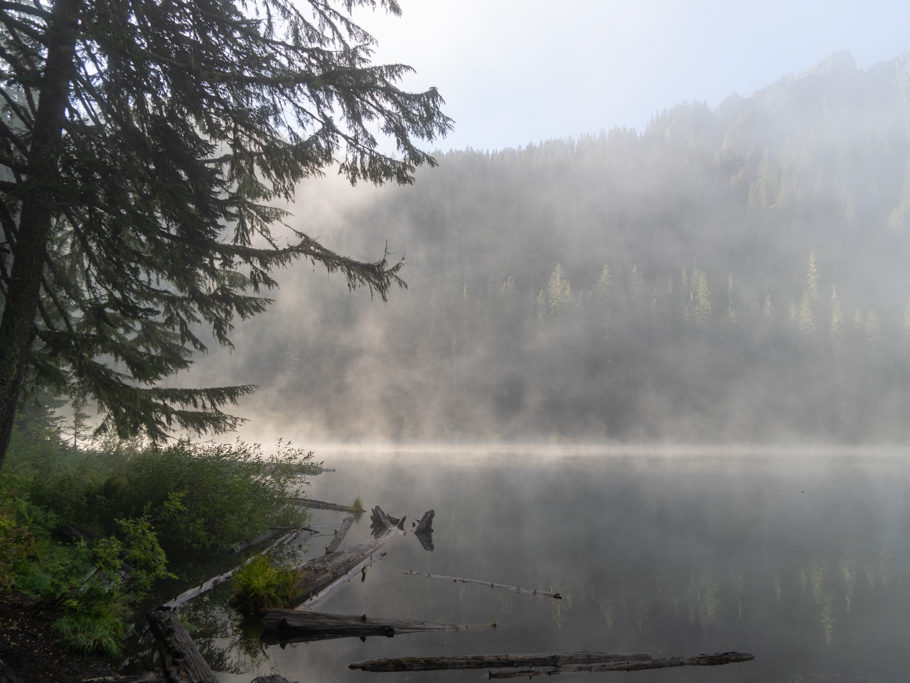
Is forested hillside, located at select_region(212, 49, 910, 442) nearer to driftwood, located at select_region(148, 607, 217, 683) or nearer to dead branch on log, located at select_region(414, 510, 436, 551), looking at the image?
dead branch on log, located at select_region(414, 510, 436, 551)

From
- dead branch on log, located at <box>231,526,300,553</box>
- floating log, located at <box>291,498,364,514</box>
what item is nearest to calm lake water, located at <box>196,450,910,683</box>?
floating log, located at <box>291,498,364,514</box>

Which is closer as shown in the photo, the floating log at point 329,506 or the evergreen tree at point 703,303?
the floating log at point 329,506

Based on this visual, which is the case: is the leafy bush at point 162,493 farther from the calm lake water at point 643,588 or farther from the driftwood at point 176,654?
the driftwood at point 176,654

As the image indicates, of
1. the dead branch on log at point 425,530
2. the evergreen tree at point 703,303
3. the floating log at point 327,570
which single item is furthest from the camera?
the evergreen tree at point 703,303

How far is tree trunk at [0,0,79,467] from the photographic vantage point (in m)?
7.93

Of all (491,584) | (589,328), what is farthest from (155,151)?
(589,328)

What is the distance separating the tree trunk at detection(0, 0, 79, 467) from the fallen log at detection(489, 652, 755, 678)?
8264 mm

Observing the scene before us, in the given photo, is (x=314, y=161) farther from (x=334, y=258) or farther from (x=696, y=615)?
(x=696, y=615)

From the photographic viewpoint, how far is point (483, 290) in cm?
16088

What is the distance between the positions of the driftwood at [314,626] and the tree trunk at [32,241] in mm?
4848

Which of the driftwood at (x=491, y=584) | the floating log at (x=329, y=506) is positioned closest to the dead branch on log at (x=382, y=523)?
the floating log at (x=329, y=506)

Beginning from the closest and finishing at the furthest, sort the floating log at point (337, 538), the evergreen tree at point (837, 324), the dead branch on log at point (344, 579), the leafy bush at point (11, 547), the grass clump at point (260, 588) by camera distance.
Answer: the leafy bush at point (11, 547), the grass clump at point (260, 588), the dead branch on log at point (344, 579), the floating log at point (337, 538), the evergreen tree at point (837, 324)

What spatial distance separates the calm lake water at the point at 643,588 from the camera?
9.01 metres

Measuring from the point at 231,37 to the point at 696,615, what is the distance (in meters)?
14.4
